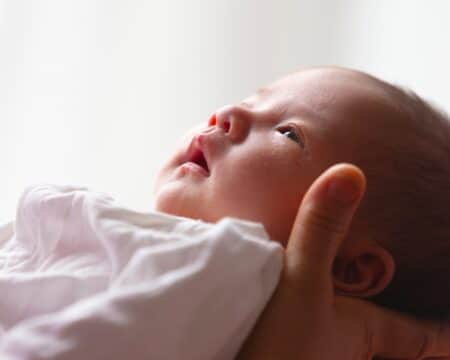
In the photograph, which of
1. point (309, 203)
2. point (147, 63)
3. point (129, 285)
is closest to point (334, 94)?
point (309, 203)

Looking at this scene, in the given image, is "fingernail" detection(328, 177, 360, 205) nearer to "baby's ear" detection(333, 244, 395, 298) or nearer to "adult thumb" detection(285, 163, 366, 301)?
"adult thumb" detection(285, 163, 366, 301)

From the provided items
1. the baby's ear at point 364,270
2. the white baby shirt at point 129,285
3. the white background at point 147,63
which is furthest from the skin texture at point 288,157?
the white background at point 147,63

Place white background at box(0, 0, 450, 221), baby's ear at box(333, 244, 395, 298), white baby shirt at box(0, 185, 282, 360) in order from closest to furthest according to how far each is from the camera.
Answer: white baby shirt at box(0, 185, 282, 360) → baby's ear at box(333, 244, 395, 298) → white background at box(0, 0, 450, 221)

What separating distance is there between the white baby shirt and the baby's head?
4.3 inches

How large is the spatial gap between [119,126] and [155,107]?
0.08 metres

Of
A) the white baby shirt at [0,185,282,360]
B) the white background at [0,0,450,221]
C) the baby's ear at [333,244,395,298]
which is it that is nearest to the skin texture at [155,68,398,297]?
the baby's ear at [333,244,395,298]

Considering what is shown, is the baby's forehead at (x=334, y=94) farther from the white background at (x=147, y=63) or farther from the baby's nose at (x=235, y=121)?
the white background at (x=147, y=63)

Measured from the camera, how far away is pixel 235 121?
2.29ft

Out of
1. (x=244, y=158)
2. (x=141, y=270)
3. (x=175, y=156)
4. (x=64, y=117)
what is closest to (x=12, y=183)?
(x=64, y=117)

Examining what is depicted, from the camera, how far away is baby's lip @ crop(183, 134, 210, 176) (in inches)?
27.5

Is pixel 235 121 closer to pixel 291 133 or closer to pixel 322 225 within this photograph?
pixel 291 133

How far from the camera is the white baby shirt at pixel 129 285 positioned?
1.49 ft

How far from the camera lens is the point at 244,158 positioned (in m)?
0.66

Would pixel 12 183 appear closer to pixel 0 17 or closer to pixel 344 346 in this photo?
pixel 0 17
